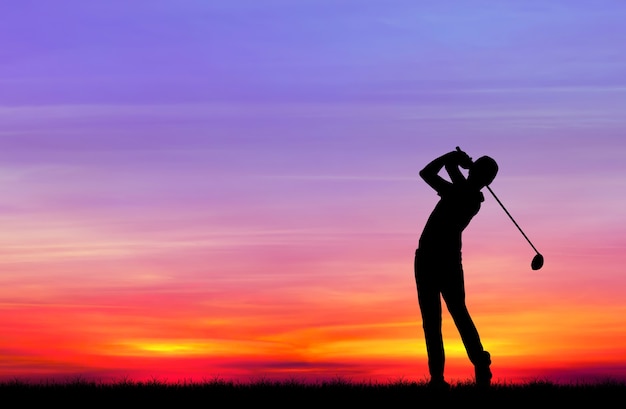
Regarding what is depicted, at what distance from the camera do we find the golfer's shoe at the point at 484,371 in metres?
15.0

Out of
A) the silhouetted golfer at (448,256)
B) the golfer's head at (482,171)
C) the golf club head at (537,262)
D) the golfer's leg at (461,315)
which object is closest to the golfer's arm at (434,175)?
the silhouetted golfer at (448,256)

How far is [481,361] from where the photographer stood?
1495 centimetres

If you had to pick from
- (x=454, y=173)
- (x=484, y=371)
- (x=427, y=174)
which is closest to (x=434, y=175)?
(x=427, y=174)

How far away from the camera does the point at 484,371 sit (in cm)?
1497

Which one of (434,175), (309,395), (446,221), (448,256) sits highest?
(434,175)

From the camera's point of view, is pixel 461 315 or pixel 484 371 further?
pixel 484 371

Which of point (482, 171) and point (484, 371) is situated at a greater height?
point (482, 171)

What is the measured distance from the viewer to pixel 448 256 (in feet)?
47.9

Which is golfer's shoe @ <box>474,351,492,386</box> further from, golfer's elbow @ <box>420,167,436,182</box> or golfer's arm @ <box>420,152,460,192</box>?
golfer's elbow @ <box>420,167,436,182</box>

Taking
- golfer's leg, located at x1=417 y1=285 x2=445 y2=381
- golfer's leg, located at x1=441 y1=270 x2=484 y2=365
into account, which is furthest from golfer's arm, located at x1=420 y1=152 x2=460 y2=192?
golfer's leg, located at x1=417 y1=285 x2=445 y2=381

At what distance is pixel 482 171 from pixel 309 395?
12.3ft

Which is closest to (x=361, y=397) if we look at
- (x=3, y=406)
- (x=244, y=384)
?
(x=244, y=384)

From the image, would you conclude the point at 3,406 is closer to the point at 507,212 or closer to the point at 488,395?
the point at 488,395

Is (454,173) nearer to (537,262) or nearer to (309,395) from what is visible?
(537,262)
